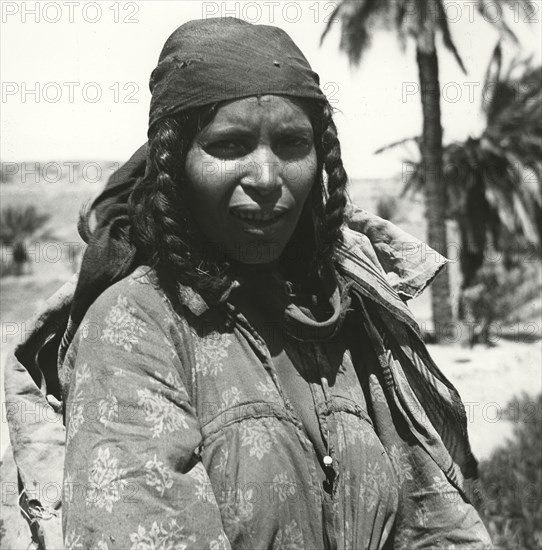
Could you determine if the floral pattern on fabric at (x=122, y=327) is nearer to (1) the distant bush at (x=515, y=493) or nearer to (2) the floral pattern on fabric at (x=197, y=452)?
(2) the floral pattern on fabric at (x=197, y=452)

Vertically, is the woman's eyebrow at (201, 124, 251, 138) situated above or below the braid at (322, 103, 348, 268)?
above

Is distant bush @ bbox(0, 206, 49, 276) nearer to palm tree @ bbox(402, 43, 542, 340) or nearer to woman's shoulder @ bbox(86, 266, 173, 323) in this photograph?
palm tree @ bbox(402, 43, 542, 340)

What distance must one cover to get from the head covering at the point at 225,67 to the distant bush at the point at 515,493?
200 inches

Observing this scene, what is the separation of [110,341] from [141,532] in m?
0.38

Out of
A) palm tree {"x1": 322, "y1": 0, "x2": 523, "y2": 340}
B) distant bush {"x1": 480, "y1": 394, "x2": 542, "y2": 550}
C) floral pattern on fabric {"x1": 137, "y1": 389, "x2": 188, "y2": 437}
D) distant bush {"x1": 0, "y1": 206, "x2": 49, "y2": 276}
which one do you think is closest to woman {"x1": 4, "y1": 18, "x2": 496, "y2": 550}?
floral pattern on fabric {"x1": 137, "y1": 389, "x2": 188, "y2": 437}

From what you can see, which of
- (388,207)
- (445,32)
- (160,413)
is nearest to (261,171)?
(160,413)

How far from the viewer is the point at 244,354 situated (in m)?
1.84

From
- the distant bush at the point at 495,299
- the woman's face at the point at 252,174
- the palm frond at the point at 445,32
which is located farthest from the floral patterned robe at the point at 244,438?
the distant bush at the point at 495,299

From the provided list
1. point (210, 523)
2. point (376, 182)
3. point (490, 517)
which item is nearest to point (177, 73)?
point (210, 523)

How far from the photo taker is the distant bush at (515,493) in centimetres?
673

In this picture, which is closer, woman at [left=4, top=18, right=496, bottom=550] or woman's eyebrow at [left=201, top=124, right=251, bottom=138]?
woman at [left=4, top=18, right=496, bottom=550]

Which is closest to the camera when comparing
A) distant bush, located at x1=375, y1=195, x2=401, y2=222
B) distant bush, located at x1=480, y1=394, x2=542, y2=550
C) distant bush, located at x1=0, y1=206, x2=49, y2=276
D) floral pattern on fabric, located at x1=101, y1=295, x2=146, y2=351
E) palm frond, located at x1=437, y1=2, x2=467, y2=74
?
floral pattern on fabric, located at x1=101, y1=295, x2=146, y2=351

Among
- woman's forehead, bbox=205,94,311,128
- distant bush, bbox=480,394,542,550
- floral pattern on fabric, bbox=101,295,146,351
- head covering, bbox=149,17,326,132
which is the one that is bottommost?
distant bush, bbox=480,394,542,550

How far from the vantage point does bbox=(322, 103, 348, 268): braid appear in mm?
1987
